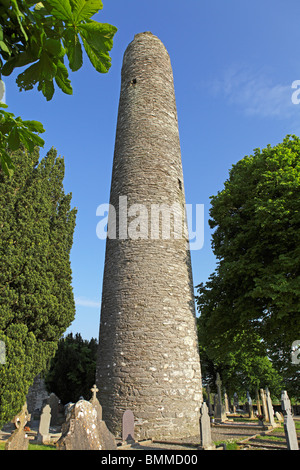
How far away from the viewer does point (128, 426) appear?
8.89 metres

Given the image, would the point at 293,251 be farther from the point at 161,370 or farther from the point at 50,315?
the point at 50,315

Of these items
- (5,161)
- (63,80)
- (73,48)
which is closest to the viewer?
(73,48)

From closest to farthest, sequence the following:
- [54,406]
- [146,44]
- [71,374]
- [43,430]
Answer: [43,430] < [146,44] < [71,374] < [54,406]

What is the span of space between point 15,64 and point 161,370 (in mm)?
9170

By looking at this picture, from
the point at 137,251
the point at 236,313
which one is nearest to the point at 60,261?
the point at 137,251

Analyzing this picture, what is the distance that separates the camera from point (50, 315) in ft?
33.6

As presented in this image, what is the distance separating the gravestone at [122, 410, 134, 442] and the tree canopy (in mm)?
5098

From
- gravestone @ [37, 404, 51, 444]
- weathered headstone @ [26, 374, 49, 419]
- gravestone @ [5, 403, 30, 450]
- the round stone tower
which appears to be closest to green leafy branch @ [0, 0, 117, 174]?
gravestone @ [5, 403, 30, 450]

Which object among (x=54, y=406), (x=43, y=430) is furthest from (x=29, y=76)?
(x=54, y=406)

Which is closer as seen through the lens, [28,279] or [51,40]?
[51,40]

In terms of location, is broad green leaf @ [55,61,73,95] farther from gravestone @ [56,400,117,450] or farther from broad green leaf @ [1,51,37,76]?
gravestone @ [56,400,117,450]

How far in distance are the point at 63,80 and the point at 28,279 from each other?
8090 millimetres

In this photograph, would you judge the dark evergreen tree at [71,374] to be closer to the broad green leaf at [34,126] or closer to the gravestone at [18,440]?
the gravestone at [18,440]

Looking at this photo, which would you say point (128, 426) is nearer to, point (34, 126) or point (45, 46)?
point (34, 126)
